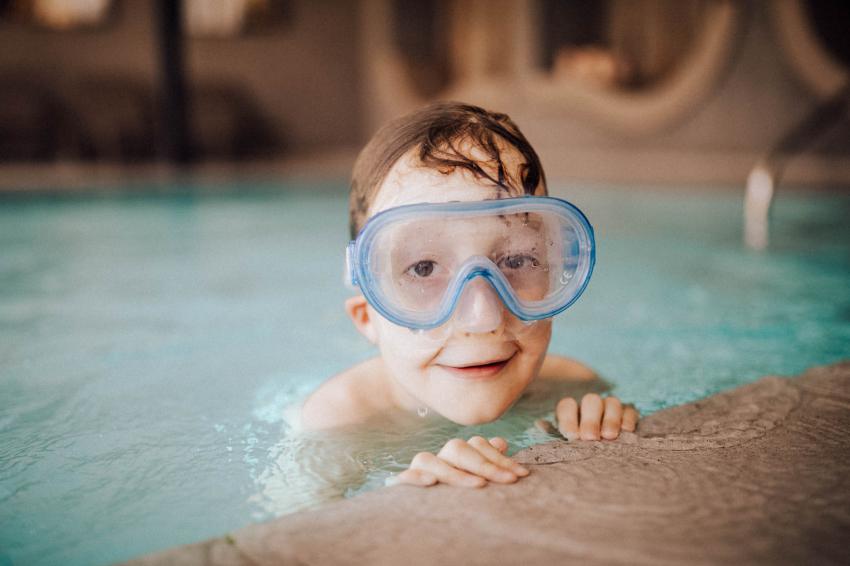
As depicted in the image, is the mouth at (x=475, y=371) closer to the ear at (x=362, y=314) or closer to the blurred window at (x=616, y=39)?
the ear at (x=362, y=314)

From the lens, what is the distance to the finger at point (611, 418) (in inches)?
65.7

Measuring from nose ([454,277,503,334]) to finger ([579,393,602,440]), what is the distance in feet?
1.11


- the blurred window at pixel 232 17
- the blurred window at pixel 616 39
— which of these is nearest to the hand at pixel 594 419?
the blurred window at pixel 616 39

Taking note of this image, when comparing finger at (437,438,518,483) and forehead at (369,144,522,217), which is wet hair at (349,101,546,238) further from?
finger at (437,438,518,483)

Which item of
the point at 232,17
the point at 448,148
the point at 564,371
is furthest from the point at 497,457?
the point at 232,17

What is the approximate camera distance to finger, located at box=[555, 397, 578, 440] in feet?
5.71

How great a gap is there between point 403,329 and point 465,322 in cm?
18

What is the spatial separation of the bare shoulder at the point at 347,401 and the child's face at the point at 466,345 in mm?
363

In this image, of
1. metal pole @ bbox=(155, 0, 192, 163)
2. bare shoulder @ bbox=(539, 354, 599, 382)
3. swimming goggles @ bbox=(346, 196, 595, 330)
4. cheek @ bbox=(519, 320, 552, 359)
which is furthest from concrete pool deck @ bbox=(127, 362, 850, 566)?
metal pole @ bbox=(155, 0, 192, 163)

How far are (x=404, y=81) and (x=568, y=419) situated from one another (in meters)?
15.1

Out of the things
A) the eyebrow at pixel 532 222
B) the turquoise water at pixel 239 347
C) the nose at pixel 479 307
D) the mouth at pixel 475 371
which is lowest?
the turquoise water at pixel 239 347

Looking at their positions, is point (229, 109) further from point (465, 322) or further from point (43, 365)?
point (465, 322)

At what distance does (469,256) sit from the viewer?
5.23 feet

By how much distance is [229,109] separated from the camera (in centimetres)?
1560
